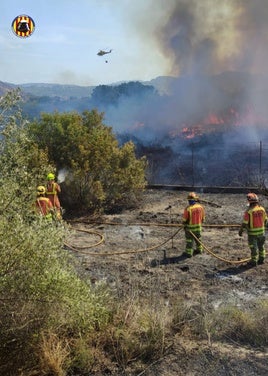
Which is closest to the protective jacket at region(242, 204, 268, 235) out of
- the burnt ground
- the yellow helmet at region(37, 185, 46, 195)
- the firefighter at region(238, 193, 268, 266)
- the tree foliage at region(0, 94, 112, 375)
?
the firefighter at region(238, 193, 268, 266)

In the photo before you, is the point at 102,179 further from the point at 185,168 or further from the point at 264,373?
the point at 264,373

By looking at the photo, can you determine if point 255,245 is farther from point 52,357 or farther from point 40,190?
point 52,357

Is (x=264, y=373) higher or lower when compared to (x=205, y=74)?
lower

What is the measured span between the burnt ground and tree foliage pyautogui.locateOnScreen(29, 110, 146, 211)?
0.94 metres

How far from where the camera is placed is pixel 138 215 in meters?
13.7

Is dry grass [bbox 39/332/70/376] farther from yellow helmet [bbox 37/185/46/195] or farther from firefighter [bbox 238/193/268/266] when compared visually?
firefighter [bbox 238/193/268/266]

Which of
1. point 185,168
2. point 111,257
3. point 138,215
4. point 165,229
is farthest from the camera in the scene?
point 185,168

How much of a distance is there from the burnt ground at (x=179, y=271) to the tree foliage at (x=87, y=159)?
0.94m

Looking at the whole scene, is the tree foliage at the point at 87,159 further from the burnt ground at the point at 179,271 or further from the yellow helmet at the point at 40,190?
the yellow helmet at the point at 40,190

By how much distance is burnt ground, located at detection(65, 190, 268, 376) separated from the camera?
5164mm

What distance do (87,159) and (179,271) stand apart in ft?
20.3

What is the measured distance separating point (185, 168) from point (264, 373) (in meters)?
17.1

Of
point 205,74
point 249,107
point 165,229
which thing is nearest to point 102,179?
point 165,229

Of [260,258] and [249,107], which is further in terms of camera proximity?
[249,107]
